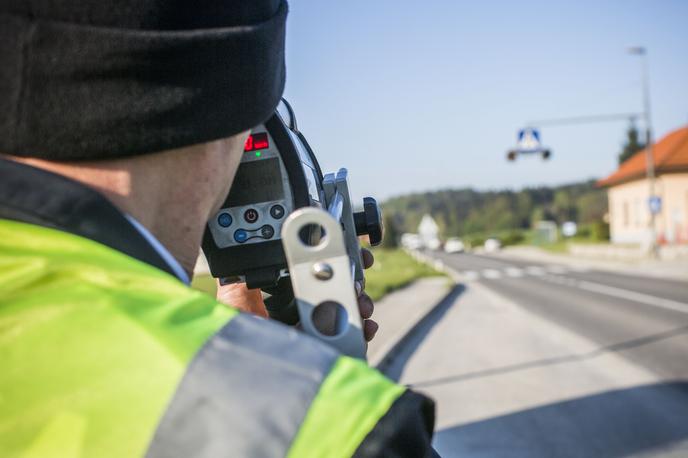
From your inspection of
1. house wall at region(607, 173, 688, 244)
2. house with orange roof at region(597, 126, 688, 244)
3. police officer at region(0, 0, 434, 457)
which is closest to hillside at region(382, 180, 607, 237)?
house with orange roof at region(597, 126, 688, 244)

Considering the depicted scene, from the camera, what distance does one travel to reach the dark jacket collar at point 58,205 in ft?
2.47

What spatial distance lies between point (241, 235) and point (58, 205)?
45 cm

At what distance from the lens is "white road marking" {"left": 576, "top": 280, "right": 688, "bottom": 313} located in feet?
52.5

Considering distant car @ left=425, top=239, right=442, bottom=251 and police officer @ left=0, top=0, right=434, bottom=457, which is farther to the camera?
distant car @ left=425, top=239, right=442, bottom=251

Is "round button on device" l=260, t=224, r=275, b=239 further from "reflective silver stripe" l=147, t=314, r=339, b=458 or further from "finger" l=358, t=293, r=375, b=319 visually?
"reflective silver stripe" l=147, t=314, r=339, b=458

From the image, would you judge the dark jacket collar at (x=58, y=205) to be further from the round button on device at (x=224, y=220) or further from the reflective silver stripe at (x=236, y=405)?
the round button on device at (x=224, y=220)

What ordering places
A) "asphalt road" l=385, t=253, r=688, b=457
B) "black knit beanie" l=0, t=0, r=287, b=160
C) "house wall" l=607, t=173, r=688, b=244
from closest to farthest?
"black knit beanie" l=0, t=0, r=287, b=160 < "asphalt road" l=385, t=253, r=688, b=457 < "house wall" l=607, t=173, r=688, b=244

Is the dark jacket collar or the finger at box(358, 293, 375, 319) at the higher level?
the dark jacket collar

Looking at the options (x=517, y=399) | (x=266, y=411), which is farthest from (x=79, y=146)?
(x=517, y=399)

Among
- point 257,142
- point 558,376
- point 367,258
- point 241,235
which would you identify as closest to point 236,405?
point 241,235

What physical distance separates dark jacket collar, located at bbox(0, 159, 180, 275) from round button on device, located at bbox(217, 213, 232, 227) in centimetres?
39

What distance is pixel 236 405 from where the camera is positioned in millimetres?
679

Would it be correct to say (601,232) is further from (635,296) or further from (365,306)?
(365,306)

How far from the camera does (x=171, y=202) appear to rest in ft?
2.96
